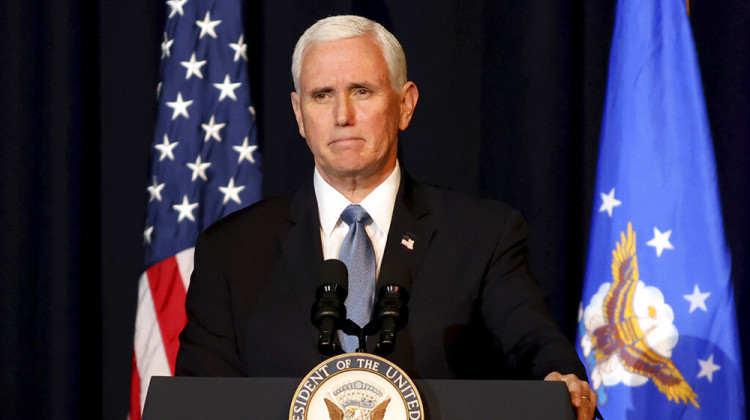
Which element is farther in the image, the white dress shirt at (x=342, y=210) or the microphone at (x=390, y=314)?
the white dress shirt at (x=342, y=210)

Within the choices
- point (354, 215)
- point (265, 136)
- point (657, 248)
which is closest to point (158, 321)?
point (265, 136)

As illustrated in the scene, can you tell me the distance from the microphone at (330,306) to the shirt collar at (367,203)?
2.39 ft

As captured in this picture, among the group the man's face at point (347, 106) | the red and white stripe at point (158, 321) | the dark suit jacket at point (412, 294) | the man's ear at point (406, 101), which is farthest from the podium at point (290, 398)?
the red and white stripe at point (158, 321)

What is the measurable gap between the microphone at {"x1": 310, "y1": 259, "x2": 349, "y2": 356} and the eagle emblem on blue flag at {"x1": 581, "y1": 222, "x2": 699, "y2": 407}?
1.91 m

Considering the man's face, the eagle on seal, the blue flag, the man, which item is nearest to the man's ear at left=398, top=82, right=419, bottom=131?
the man

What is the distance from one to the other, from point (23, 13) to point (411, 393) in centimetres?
276

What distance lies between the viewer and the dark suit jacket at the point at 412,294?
2139 millimetres

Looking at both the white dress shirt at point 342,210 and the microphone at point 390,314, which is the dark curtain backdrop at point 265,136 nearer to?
the white dress shirt at point 342,210

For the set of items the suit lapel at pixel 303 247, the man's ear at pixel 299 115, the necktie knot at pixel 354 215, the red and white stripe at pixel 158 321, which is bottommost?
the red and white stripe at pixel 158 321

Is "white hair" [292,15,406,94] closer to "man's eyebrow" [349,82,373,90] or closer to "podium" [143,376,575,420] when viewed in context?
"man's eyebrow" [349,82,373,90]

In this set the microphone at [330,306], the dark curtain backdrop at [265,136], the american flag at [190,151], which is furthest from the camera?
the dark curtain backdrop at [265,136]

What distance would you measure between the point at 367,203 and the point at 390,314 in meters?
0.86

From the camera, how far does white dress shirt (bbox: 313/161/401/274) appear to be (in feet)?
7.66

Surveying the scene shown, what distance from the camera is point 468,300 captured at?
2236mm
